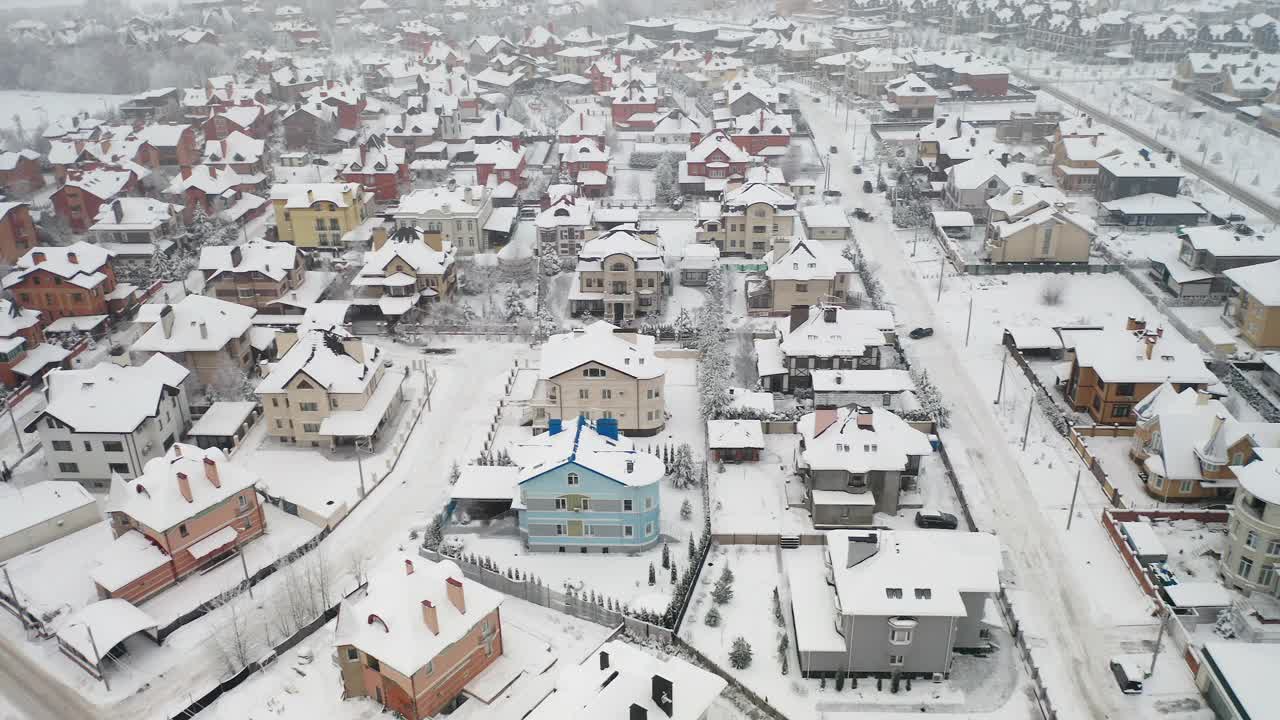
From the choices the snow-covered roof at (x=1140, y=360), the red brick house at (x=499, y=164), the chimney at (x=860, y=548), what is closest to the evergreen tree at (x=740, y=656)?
the chimney at (x=860, y=548)

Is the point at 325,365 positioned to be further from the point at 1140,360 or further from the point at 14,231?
the point at 1140,360

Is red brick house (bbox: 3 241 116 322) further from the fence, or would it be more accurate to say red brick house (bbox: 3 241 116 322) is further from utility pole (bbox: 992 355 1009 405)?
utility pole (bbox: 992 355 1009 405)

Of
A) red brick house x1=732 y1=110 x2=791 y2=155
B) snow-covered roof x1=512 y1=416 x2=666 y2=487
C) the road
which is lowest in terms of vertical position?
the road

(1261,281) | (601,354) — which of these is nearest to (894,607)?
(601,354)

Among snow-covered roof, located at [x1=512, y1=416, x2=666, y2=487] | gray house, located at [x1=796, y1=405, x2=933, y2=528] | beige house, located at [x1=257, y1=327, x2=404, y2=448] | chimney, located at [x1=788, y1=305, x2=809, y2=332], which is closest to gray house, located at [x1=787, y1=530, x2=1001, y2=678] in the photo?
gray house, located at [x1=796, y1=405, x2=933, y2=528]

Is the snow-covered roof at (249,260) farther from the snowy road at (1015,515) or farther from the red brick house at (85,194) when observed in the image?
the snowy road at (1015,515)
